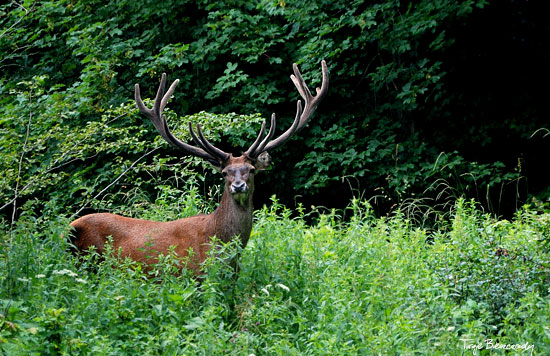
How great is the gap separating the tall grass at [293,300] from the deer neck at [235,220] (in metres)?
0.19

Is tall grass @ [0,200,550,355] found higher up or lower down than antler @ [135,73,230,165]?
lower down

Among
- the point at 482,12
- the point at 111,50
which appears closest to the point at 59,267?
the point at 111,50

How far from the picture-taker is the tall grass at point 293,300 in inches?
175

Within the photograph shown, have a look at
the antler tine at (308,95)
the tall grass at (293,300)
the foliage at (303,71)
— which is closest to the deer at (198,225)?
the tall grass at (293,300)

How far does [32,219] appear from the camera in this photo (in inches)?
225

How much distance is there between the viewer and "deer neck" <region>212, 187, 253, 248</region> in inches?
254

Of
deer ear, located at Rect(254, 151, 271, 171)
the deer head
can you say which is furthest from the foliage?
deer ear, located at Rect(254, 151, 271, 171)

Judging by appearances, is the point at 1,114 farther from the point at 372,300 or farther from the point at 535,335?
the point at 535,335

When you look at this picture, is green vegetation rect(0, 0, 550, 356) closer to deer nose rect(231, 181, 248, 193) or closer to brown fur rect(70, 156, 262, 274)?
brown fur rect(70, 156, 262, 274)

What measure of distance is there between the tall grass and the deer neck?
0.63 ft

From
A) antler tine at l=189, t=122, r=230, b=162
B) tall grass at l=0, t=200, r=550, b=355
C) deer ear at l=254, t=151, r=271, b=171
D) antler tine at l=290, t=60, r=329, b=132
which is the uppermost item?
antler tine at l=290, t=60, r=329, b=132

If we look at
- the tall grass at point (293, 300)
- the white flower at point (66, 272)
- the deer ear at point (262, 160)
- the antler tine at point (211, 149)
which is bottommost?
the tall grass at point (293, 300)

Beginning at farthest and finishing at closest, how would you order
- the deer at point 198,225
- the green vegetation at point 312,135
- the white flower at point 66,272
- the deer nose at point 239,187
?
the deer at point 198,225 < the deer nose at point 239,187 < the green vegetation at point 312,135 < the white flower at point 66,272

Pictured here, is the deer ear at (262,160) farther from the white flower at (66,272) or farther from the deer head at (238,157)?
the white flower at (66,272)
